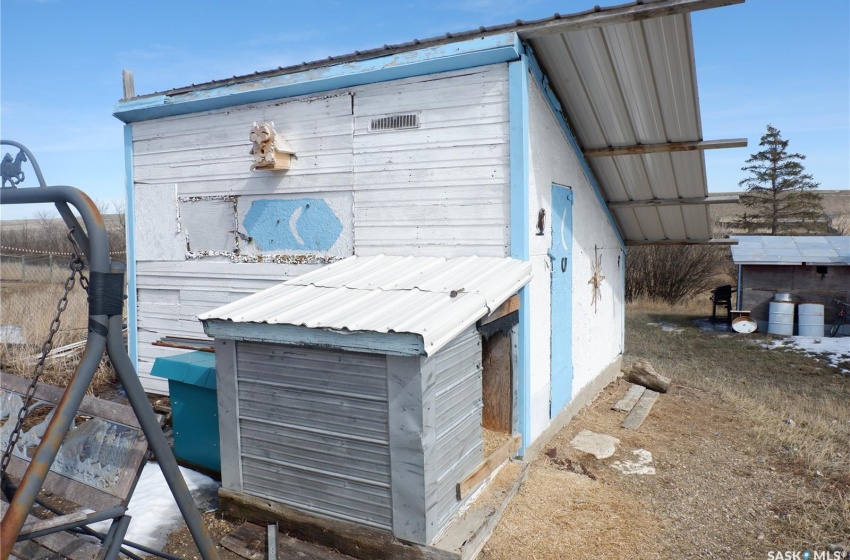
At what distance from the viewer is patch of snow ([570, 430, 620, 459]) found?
21.5 ft

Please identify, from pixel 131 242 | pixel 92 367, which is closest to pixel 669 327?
pixel 131 242

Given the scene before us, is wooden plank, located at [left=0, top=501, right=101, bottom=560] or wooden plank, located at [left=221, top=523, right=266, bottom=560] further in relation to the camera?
wooden plank, located at [left=221, top=523, right=266, bottom=560]

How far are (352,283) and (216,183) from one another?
9.91 ft

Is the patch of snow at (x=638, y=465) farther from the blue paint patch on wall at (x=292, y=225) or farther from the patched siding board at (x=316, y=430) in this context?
the blue paint patch on wall at (x=292, y=225)

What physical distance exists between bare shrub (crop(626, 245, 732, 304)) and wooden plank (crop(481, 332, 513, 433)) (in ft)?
68.1

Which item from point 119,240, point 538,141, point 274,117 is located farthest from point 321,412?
point 119,240

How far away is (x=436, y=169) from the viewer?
230 inches

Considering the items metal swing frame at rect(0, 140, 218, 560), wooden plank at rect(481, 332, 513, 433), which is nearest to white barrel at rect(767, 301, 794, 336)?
wooden plank at rect(481, 332, 513, 433)

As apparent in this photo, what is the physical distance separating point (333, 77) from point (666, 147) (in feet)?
13.4

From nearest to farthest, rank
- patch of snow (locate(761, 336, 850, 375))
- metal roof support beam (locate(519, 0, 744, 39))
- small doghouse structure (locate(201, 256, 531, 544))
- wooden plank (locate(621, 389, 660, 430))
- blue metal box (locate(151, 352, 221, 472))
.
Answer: small doghouse structure (locate(201, 256, 531, 544))
metal roof support beam (locate(519, 0, 744, 39))
blue metal box (locate(151, 352, 221, 472))
wooden plank (locate(621, 389, 660, 430))
patch of snow (locate(761, 336, 850, 375))

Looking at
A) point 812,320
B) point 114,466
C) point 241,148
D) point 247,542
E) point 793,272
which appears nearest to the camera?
point 114,466

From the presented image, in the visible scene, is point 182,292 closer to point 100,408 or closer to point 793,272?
point 100,408

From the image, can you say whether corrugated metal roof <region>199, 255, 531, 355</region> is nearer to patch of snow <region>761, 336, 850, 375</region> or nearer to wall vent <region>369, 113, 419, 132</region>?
wall vent <region>369, 113, 419, 132</region>

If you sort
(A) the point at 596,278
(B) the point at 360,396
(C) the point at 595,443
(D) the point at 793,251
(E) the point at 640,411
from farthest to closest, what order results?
(D) the point at 793,251, (A) the point at 596,278, (E) the point at 640,411, (C) the point at 595,443, (B) the point at 360,396
